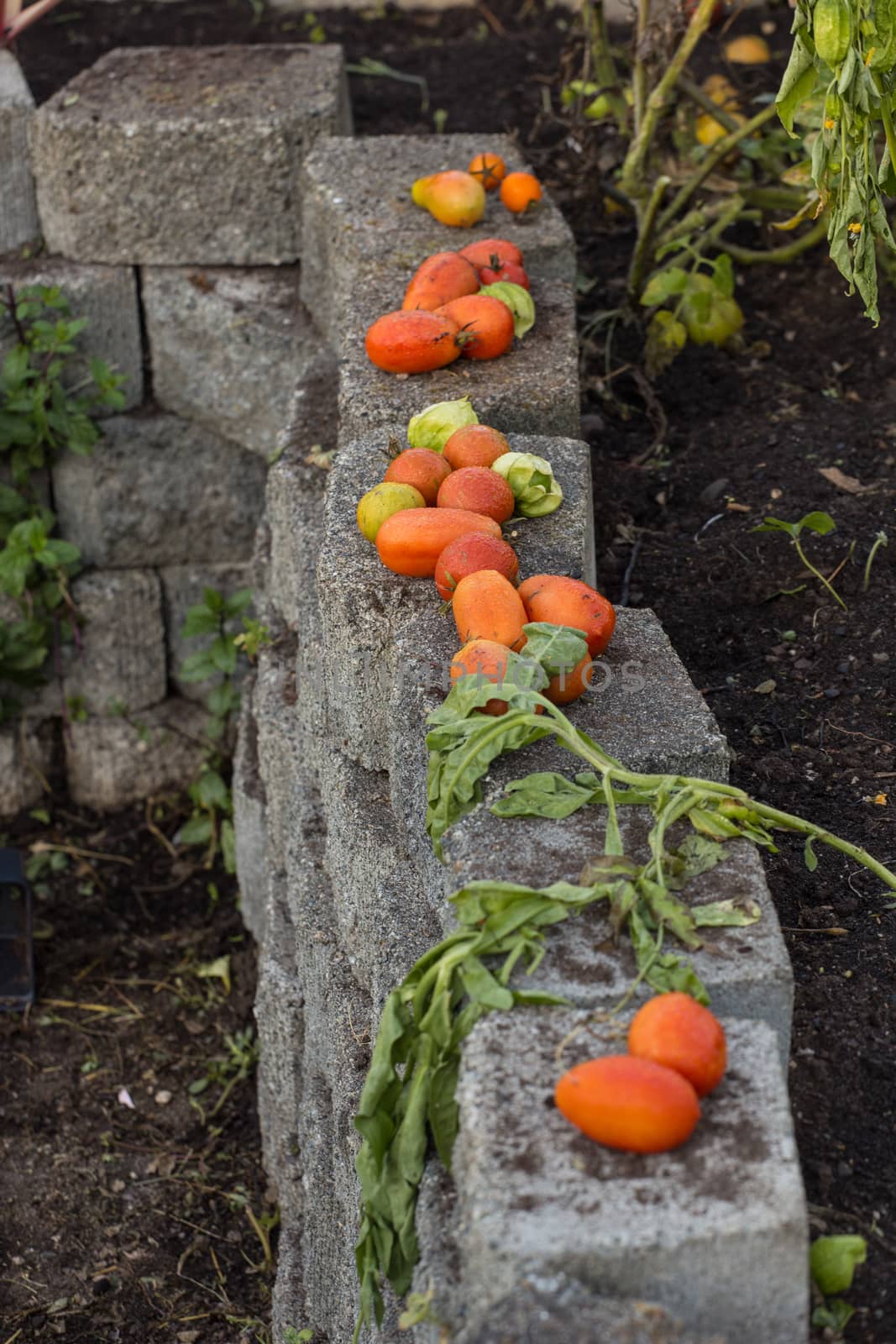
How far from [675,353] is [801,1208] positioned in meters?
2.41

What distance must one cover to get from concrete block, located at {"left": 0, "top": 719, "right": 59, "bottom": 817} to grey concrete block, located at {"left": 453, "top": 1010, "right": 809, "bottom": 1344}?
309 centimetres

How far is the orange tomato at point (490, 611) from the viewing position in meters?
1.77

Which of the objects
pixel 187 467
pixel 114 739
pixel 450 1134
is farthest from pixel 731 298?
pixel 450 1134

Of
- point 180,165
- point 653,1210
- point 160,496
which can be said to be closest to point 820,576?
point 653,1210

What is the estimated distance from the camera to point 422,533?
6.37 ft

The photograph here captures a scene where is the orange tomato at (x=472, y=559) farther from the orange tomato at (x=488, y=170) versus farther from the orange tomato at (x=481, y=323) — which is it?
the orange tomato at (x=488, y=170)

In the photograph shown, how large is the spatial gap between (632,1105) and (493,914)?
29 centimetres

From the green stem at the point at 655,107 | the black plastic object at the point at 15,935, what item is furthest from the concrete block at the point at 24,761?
the green stem at the point at 655,107

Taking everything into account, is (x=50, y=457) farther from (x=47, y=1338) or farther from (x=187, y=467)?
(x=47, y=1338)

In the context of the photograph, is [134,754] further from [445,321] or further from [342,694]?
[342,694]

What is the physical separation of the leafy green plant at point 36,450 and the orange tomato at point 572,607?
2.01m

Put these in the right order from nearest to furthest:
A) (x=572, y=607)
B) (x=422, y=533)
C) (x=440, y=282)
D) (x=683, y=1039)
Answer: (x=683, y=1039)
(x=572, y=607)
(x=422, y=533)
(x=440, y=282)

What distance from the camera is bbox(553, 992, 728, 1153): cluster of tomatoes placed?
3.97ft

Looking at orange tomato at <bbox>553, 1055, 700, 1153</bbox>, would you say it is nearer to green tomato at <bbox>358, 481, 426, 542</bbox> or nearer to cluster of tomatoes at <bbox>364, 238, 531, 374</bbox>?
green tomato at <bbox>358, 481, 426, 542</bbox>
